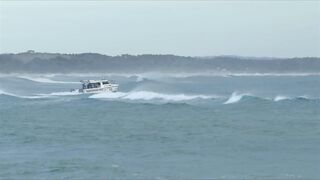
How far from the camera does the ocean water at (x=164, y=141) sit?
1903 cm

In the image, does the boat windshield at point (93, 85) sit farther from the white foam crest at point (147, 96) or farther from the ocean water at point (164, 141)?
the ocean water at point (164, 141)

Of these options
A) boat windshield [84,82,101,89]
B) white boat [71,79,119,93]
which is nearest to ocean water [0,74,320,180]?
white boat [71,79,119,93]

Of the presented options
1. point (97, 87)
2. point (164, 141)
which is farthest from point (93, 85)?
point (164, 141)

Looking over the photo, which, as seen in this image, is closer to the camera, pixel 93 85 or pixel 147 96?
pixel 147 96

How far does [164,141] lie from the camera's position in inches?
A: 1019

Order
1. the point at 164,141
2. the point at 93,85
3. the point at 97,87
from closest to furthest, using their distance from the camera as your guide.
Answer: the point at 164,141 → the point at 97,87 → the point at 93,85

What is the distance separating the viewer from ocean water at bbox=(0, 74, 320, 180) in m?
19.0

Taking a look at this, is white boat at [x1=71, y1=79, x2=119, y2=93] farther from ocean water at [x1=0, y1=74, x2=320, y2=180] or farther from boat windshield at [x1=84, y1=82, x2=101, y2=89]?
ocean water at [x1=0, y1=74, x2=320, y2=180]

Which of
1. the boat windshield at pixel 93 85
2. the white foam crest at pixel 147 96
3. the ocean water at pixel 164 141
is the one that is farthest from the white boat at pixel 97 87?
the ocean water at pixel 164 141

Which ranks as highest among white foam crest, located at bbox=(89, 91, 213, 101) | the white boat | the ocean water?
the white boat

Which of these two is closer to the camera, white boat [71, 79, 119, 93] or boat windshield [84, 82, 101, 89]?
white boat [71, 79, 119, 93]

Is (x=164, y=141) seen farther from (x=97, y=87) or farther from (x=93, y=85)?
(x=93, y=85)

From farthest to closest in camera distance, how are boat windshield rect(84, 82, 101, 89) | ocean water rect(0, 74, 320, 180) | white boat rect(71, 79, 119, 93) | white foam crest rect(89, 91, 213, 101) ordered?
boat windshield rect(84, 82, 101, 89) → white boat rect(71, 79, 119, 93) → white foam crest rect(89, 91, 213, 101) → ocean water rect(0, 74, 320, 180)

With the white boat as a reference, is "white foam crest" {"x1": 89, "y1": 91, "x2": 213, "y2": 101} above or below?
below
